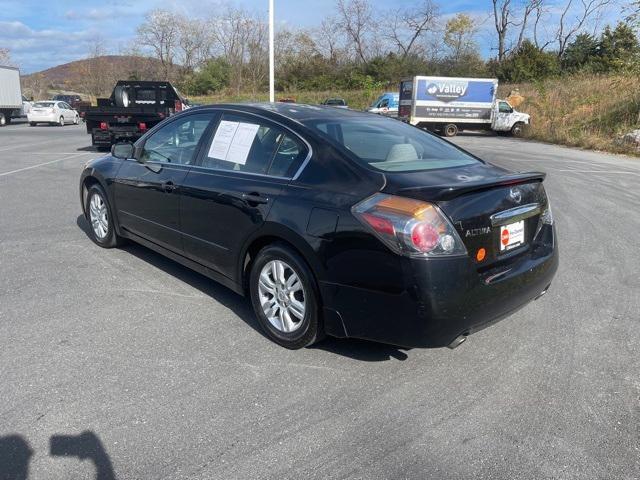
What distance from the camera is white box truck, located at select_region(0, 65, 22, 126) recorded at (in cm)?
2991

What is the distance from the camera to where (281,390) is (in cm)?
308

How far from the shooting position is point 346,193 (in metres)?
3.10

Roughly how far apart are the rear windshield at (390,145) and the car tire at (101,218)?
2.87m

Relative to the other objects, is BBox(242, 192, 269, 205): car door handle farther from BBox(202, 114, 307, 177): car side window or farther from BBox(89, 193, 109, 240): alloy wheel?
BBox(89, 193, 109, 240): alloy wheel

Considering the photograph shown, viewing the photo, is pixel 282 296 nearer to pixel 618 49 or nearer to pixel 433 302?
pixel 433 302

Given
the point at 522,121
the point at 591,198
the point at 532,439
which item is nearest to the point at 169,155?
the point at 532,439

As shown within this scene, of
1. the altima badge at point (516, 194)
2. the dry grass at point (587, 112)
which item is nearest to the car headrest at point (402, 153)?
the altima badge at point (516, 194)

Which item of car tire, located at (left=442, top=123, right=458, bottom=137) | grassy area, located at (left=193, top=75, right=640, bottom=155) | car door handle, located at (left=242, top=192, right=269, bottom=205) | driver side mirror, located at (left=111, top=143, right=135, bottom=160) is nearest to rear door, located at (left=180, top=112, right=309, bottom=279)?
car door handle, located at (left=242, top=192, right=269, bottom=205)

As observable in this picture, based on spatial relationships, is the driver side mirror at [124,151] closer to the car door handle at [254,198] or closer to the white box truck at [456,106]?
the car door handle at [254,198]


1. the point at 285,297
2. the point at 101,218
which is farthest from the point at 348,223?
the point at 101,218

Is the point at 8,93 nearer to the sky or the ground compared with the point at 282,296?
nearer to the sky

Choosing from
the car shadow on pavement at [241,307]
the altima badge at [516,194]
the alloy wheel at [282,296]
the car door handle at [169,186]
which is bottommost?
the car shadow on pavement at [241,307]

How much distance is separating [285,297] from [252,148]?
1148 mm

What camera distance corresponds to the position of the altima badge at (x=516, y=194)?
10.8ft
